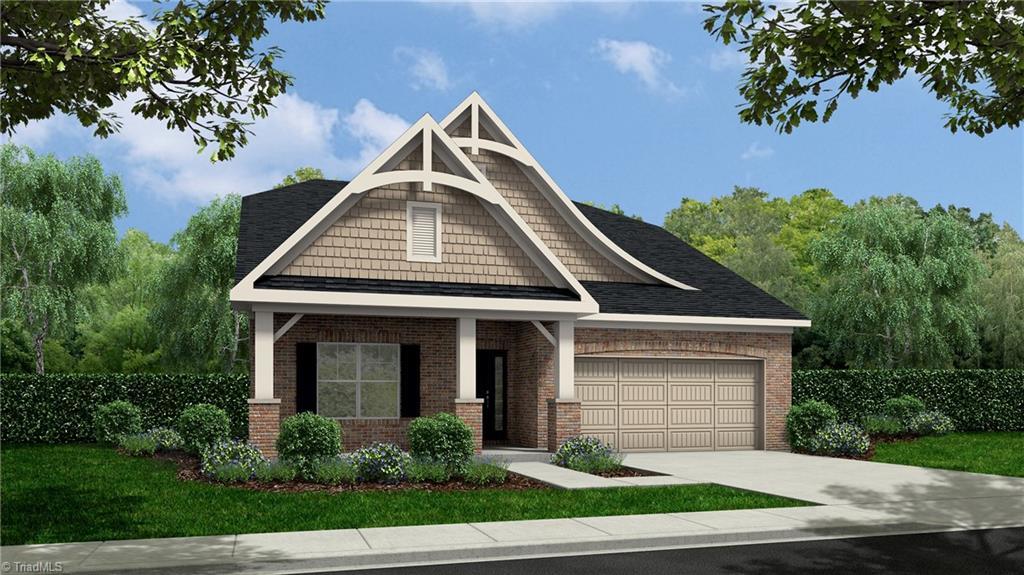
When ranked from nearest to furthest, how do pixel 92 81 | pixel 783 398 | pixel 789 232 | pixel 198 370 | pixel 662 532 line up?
pixel 92 81 < pixel 662 532 < pixel 783 398 < pixel 198 370 < pixel 789 232

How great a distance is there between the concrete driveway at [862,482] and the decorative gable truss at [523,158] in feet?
17.3

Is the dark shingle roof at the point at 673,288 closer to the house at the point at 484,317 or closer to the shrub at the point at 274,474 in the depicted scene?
the house at the point at 484,317

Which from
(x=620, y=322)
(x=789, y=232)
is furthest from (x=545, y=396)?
(x=789, y=232)

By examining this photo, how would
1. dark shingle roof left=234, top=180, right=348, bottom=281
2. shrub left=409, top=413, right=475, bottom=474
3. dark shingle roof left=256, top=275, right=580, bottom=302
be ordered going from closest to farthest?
shrub left=409, top=413, right=475, bottom=474 < dark shingle roof left=256, top=275, right=580, bottom=302 < dark shingle roof left=234, top=180, right=348, bottom=281

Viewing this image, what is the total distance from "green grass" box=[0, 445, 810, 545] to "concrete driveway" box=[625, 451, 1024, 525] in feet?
4.16

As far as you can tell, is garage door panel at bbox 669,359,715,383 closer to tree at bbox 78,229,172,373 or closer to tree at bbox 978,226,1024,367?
tree at bbox 978,226,1024,367

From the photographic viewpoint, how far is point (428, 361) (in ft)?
74.5

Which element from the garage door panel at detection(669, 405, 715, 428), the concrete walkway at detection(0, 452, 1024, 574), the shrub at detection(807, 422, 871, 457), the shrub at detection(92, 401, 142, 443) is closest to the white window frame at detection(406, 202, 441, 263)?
the garage door panel at detection(669, 405, 715, 428)

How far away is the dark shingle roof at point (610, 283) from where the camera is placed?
67.3ft

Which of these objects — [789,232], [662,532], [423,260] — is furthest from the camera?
[789,232]

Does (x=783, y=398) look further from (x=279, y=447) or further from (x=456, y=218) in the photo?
(x=279, y=447)

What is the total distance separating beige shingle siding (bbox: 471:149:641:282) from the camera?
25125 mm

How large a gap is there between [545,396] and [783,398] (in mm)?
6532

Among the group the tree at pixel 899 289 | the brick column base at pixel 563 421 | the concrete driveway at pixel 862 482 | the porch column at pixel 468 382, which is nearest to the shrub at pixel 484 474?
the porch column at pixel 468 382
